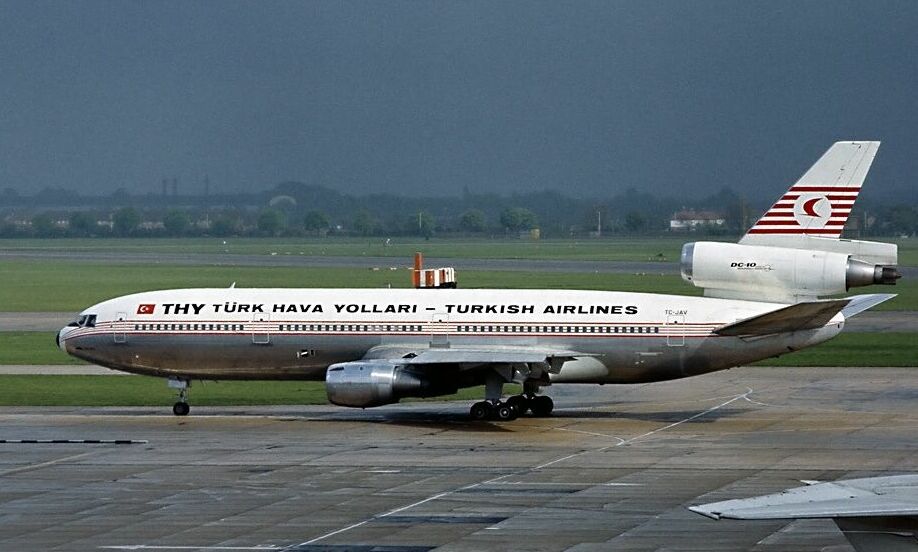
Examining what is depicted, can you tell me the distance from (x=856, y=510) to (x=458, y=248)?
156 m

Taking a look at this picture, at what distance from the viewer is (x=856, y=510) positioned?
1539 centimetres

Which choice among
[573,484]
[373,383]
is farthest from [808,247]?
[573,484]

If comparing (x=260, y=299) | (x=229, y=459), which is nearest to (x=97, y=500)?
(x=229, y=459)

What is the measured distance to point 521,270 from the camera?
122 meters

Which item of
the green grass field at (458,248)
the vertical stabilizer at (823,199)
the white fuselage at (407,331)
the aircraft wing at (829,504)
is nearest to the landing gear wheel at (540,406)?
the white fuselage at (407,331)

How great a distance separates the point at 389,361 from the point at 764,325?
394 inches

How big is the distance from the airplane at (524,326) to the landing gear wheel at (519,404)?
77 mm

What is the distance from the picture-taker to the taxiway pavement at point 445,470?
26578mm

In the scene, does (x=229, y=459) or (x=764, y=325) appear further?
(x=764, y=325)

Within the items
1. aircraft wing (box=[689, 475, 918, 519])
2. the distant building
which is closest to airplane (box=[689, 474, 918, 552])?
aircraft wing (box=[689, 475, 918, 519])

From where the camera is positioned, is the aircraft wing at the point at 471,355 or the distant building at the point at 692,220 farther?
the distant building at the point at 692,220

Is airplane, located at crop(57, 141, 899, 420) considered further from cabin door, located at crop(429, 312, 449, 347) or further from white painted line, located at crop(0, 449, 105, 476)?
white painted line, located at crop(0, 449, 105, 476)

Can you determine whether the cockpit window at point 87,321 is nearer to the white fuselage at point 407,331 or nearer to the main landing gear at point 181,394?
the white fuselage at point 407,331

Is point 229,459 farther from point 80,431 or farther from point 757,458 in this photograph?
point 757,458
